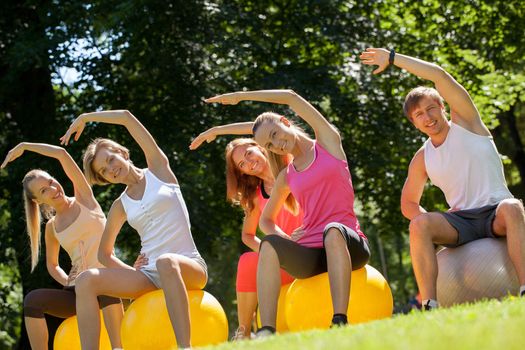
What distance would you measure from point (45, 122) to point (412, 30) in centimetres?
746

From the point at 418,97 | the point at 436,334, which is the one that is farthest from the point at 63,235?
the point at 436,334

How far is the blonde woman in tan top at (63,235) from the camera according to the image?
8.14m

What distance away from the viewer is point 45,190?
854 cm

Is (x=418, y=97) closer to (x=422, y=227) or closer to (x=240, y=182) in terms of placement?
(x=422, y=227)

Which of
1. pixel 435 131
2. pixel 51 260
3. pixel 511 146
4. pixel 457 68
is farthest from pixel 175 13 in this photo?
pixel 511 146

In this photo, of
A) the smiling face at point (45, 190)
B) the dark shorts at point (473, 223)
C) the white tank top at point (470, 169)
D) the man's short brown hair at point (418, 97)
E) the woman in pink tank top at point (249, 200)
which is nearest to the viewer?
the dark shorts at point (473, 223)

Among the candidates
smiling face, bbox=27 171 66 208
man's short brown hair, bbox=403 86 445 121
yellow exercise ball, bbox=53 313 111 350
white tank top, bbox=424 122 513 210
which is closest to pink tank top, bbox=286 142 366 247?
man's short brown hair, bbox=403 86 445 121

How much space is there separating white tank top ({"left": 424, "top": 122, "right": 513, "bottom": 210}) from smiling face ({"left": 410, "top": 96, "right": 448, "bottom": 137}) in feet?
0.37

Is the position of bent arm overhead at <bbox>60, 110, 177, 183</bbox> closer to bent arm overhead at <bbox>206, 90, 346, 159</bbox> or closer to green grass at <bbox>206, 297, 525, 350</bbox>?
bent arm overhead at <bbox>206, 90, 346, 159</bbox>

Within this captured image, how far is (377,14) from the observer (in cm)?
1747

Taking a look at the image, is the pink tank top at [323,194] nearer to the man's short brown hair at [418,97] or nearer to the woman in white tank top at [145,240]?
the man's short brown hair at [418,97]

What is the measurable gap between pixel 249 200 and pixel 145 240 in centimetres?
135

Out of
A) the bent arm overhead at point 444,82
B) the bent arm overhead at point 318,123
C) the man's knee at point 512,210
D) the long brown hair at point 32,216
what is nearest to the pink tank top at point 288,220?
the bent arm overhead at point 318,123

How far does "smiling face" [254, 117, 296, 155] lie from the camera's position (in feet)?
23.3
